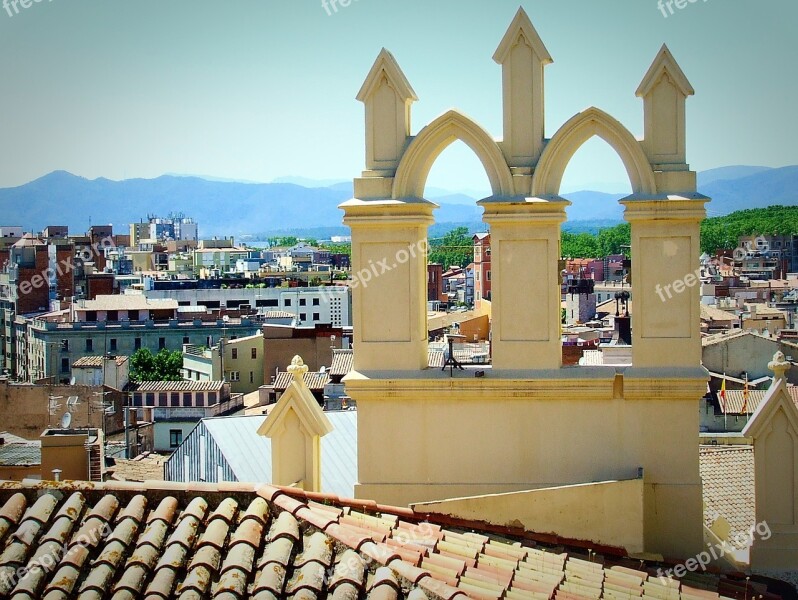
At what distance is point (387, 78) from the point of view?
995cm

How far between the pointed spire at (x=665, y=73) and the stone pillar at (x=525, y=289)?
1311 mm

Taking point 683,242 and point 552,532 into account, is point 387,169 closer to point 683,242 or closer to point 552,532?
point 683,242

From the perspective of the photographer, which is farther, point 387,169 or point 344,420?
point 344,420

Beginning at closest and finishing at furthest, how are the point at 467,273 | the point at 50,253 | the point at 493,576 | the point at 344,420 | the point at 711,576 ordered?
the point at 493,576 < the point at 711,576 < the point at 344,420 < the point at 50,253 < the point at 467,273

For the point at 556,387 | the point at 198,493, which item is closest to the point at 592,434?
the point at 556,387

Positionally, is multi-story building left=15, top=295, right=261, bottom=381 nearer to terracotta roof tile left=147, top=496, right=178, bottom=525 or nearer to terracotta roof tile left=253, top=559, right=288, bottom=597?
terracotta roof tile left=147, top=496, right=178, bottom=525

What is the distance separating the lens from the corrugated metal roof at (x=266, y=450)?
14.7 metres

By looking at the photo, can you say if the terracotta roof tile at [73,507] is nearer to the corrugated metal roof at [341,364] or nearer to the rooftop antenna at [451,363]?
the rooftop antenna at [451,363]

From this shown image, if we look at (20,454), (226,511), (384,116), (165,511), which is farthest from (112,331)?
(226,511)

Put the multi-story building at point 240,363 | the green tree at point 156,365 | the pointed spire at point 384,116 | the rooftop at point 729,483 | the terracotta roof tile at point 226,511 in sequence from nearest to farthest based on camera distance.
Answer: the terracotta roof tile at point 226,511, the pointed spire at point 384,116, the rooftop at point 729,483, the multi-story building at point 240,363, the green tree at point 156,365

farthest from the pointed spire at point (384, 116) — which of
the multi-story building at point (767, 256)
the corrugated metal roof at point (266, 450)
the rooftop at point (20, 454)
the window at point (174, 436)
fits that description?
the multi-story building at point (767, 256)

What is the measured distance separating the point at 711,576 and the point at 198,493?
4071 millimetres

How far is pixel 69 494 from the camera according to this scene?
820cm

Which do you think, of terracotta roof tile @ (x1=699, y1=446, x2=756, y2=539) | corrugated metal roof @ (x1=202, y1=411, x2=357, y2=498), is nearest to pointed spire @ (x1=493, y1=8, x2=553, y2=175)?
corrugated metal roof @ (x1=202, y1=411, x2=357, y2=498)
